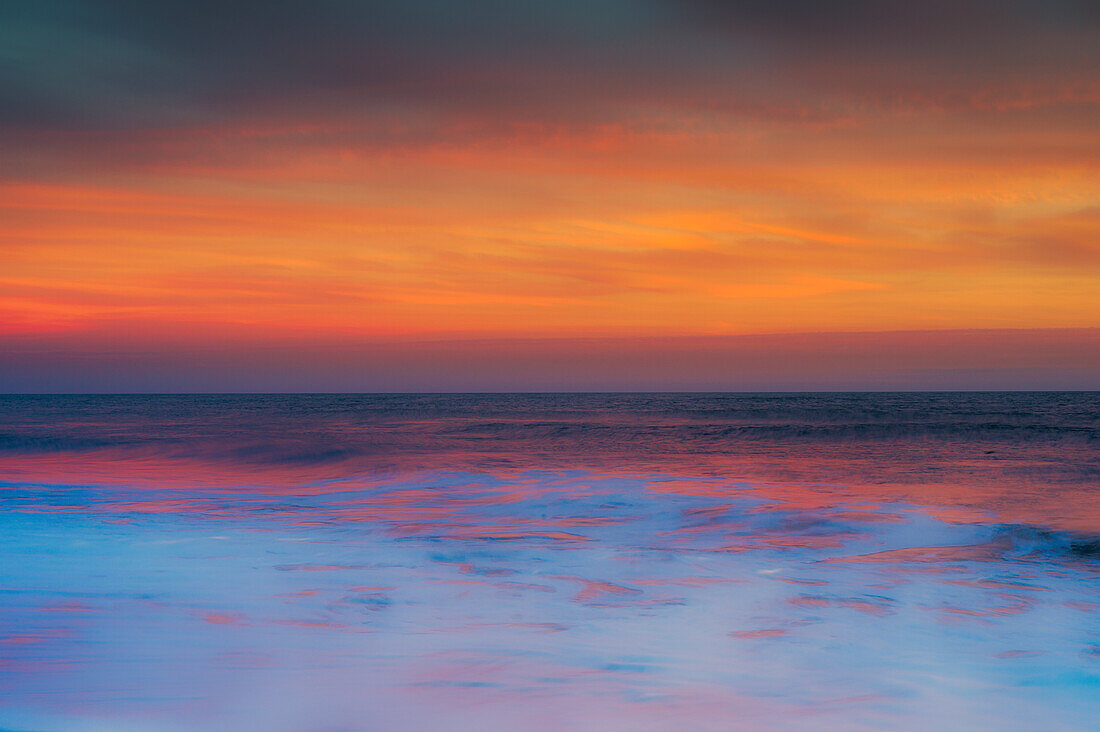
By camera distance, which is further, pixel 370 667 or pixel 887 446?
pixel 887 446

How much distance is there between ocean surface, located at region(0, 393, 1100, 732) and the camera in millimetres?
3105

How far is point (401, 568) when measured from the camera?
5.46 metres

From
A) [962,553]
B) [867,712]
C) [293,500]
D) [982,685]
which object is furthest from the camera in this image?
[293,500]

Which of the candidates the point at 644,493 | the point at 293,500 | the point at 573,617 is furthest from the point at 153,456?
the point at 573,617

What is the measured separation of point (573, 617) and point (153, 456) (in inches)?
637

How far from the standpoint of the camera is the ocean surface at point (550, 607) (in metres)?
3.11

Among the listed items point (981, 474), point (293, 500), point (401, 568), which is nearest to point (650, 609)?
point (401, 568)

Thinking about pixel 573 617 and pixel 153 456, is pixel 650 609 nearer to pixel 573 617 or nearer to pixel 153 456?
pixel 573 617

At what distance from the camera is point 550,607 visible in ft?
14.8

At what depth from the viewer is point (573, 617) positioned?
4.30 m

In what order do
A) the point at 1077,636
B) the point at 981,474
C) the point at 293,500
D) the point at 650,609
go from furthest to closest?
the point at 981,474 < the point at 293,500 < the point at 650,609 < the point at 1077,636

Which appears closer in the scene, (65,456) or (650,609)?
(650,609)

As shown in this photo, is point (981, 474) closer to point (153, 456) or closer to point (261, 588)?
point (261, 588)

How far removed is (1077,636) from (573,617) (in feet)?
8.65
